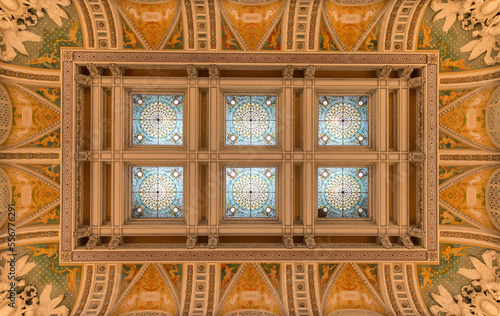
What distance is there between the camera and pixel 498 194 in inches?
294

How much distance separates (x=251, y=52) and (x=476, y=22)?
612 centimetres

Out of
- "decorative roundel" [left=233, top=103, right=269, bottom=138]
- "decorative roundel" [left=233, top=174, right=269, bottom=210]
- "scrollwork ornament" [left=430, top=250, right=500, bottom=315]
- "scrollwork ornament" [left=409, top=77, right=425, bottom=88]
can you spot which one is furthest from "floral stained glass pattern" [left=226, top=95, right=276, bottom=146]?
Result: "scrollwork ornament" [left=430, top=250, right=500, bottom=315]

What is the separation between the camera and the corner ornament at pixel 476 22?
692cm

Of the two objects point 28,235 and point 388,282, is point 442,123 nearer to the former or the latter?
point 388,282

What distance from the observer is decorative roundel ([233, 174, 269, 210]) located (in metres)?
8.20

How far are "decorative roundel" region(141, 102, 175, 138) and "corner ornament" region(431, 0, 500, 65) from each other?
26.6 feet

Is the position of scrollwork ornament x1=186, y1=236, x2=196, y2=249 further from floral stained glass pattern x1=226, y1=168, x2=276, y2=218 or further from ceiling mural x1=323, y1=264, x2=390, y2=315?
ceiling mural x1=323, y1=264, x2=390, y2=315

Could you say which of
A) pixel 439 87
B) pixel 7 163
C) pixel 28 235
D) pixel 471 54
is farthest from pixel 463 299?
pixel 7 163

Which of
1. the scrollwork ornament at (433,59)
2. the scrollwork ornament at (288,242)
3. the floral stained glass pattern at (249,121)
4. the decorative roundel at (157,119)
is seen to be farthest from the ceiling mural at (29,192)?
the scrollwork ornament at (433,59)

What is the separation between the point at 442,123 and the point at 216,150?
6643mm

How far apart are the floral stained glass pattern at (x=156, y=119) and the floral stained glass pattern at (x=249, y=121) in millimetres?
1542

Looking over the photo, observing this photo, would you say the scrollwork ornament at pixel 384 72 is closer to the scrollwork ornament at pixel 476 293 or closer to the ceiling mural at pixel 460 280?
the ceiling mural at pixel 460 280

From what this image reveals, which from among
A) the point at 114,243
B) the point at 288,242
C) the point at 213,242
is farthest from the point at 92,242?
the point at 288,242

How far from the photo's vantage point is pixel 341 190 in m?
8.23
